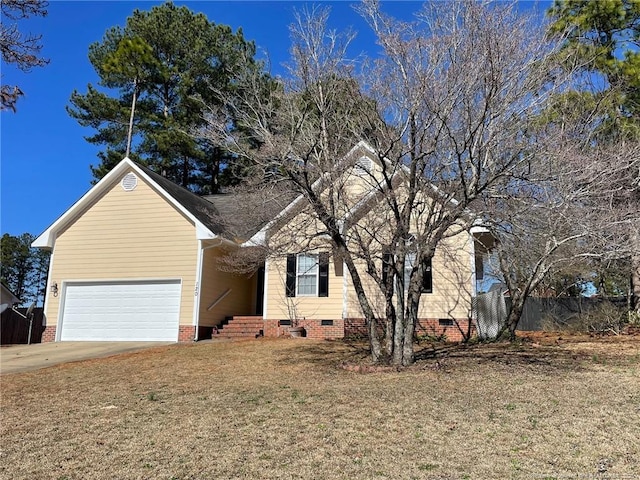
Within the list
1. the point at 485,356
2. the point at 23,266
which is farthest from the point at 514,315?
the point at 23,266

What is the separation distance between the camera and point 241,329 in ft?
54.7

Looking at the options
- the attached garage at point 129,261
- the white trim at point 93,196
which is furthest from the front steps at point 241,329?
the white trim at point 93,196

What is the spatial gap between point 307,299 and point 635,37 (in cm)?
1247

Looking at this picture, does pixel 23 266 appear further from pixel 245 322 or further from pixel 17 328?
pixel 245 322

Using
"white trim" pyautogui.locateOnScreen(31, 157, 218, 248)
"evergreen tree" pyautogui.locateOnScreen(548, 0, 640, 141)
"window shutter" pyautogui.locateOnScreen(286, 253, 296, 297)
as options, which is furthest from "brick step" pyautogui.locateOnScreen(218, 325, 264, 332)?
"evergreen tree" pyautogui.locateOnScreen(548, 0, 640, 141)

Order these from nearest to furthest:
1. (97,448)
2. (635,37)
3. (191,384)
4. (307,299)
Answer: (97,448) → (191,384) → (635,37) → (307,299)

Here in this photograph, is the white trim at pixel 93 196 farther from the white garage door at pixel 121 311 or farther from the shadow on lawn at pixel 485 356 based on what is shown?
the shadow on lawn at pixel 485 356

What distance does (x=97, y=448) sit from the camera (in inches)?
219

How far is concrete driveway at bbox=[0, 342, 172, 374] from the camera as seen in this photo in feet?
39.9

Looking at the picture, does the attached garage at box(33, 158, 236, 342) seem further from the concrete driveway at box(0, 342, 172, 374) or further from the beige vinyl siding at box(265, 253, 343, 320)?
the beige vinyl siding at box(265, 253, 343, 320)

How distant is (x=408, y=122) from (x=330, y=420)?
5483mm

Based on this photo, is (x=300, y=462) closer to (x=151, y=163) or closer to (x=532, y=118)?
(x=532, y=118)

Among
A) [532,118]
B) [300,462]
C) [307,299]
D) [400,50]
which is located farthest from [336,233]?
[307,299]

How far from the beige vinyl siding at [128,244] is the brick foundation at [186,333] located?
23 centimetres
